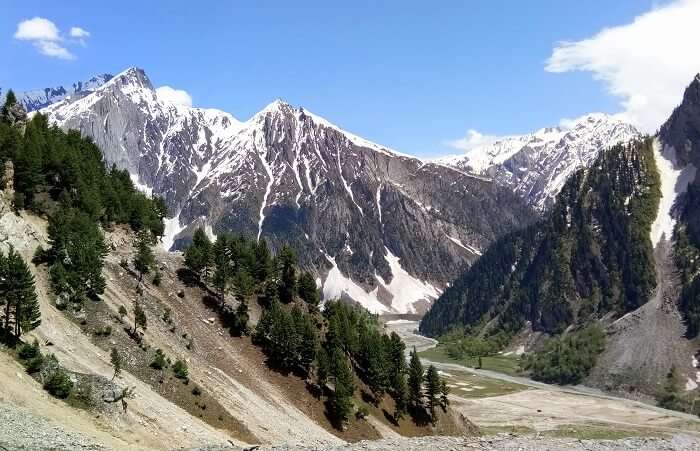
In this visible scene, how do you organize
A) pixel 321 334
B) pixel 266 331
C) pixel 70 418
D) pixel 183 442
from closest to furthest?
pixel 70 418, pixel 183 442, pixel 266 331, pixel 321 334

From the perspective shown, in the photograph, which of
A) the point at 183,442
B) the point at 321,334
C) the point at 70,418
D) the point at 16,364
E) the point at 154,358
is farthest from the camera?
the point at 321,334

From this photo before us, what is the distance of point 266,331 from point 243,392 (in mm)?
16096

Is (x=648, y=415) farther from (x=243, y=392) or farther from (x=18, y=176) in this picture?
(x=18, y=176)

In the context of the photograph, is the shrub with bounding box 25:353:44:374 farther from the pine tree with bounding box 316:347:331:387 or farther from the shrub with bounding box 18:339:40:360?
the pine tree with bounding box 316:347:331:387

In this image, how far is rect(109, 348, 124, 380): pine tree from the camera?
60.7 m

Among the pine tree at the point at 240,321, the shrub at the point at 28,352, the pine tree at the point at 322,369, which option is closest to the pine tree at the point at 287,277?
the pine tree at the point at 240,321

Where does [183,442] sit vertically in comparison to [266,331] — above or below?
below

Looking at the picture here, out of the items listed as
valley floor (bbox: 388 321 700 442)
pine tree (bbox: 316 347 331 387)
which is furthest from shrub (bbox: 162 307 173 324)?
valley floor (bbox: 388 321 700 442)

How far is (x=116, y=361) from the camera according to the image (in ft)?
205

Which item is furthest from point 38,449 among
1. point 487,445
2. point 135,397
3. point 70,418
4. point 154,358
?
point 154,358

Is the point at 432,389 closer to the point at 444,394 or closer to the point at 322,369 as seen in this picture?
the point at 444,394

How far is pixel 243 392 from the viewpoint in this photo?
76750 millimetres

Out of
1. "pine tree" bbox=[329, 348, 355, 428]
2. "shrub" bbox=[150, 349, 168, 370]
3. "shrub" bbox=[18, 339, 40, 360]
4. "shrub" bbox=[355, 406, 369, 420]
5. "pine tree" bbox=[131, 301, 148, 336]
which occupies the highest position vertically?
"pine tree" bbox=[131, 301, 148, 336]

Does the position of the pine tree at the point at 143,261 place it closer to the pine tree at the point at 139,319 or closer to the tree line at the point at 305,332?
the tree line at the point at 305,332
